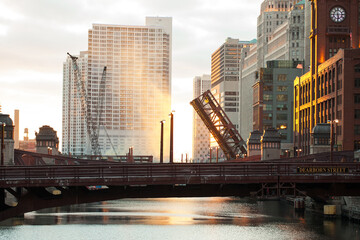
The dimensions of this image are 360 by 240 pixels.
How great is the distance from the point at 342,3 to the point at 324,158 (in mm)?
65293

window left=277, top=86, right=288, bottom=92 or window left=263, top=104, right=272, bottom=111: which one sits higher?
window left=277, top=86, right=288, bottom=92

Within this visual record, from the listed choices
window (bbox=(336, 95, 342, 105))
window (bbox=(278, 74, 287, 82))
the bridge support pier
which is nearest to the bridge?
the bridge support pier

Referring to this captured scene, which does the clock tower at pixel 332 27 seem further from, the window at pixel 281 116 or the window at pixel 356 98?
the window at pixel 281 116

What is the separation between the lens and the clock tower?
5620 inches

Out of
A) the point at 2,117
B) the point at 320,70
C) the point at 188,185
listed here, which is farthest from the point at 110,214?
the point at 320,70

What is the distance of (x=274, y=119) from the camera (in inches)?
7761

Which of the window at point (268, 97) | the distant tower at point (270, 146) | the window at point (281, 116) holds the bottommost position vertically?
the distant tower at point (270, 146)

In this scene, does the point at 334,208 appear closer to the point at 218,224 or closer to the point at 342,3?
the point at 218,224

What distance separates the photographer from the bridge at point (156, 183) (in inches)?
1656

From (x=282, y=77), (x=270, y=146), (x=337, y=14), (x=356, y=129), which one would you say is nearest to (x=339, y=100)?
(x=356, y=129)

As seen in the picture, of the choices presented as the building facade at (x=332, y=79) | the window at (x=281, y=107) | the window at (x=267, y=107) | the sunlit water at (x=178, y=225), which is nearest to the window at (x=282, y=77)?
the window at (x=281, y=107)

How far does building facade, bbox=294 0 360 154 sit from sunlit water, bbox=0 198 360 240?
34734 millimetres

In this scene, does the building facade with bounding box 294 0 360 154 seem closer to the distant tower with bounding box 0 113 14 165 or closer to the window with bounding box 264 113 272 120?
the window with bounding box 264 113 272 120

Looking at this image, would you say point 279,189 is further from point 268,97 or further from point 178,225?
point 268,97
